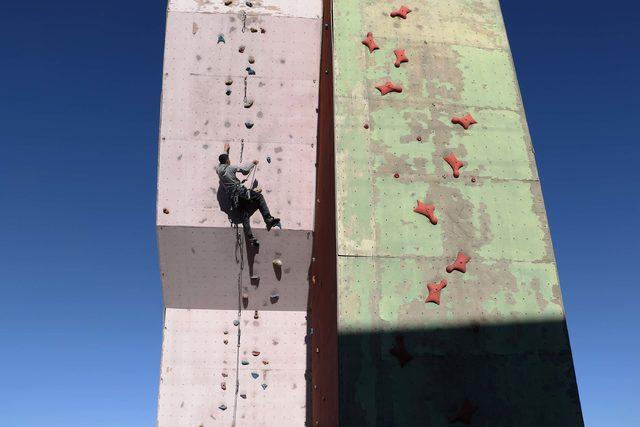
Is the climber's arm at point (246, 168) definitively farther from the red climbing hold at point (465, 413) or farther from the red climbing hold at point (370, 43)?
the red climbing hold at point (465, 413)

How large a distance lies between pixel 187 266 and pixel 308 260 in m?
1.33

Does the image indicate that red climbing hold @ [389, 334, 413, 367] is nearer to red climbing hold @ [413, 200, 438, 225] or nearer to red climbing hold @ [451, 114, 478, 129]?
red climbing hold @ [413, 200, 438, 225]

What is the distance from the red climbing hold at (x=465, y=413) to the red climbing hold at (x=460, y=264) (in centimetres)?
102

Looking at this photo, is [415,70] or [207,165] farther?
[207,165]

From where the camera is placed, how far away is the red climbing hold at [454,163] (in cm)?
546

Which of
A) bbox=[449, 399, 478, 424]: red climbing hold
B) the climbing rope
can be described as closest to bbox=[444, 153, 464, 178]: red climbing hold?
bbox=[449, 399, 478, 424]: red climbing hold

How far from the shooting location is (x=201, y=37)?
7.27 metres

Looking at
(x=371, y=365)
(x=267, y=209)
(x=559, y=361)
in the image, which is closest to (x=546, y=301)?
(x=559, y=361)

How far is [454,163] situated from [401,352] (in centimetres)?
175

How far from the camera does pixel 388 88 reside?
5738mm

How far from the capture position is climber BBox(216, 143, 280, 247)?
674 cm

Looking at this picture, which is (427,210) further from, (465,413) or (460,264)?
(465,413)

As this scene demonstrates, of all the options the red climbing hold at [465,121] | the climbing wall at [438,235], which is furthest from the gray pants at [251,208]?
the red climbing hold at [465,121]

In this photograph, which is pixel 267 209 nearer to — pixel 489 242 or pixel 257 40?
pixel 257 40
